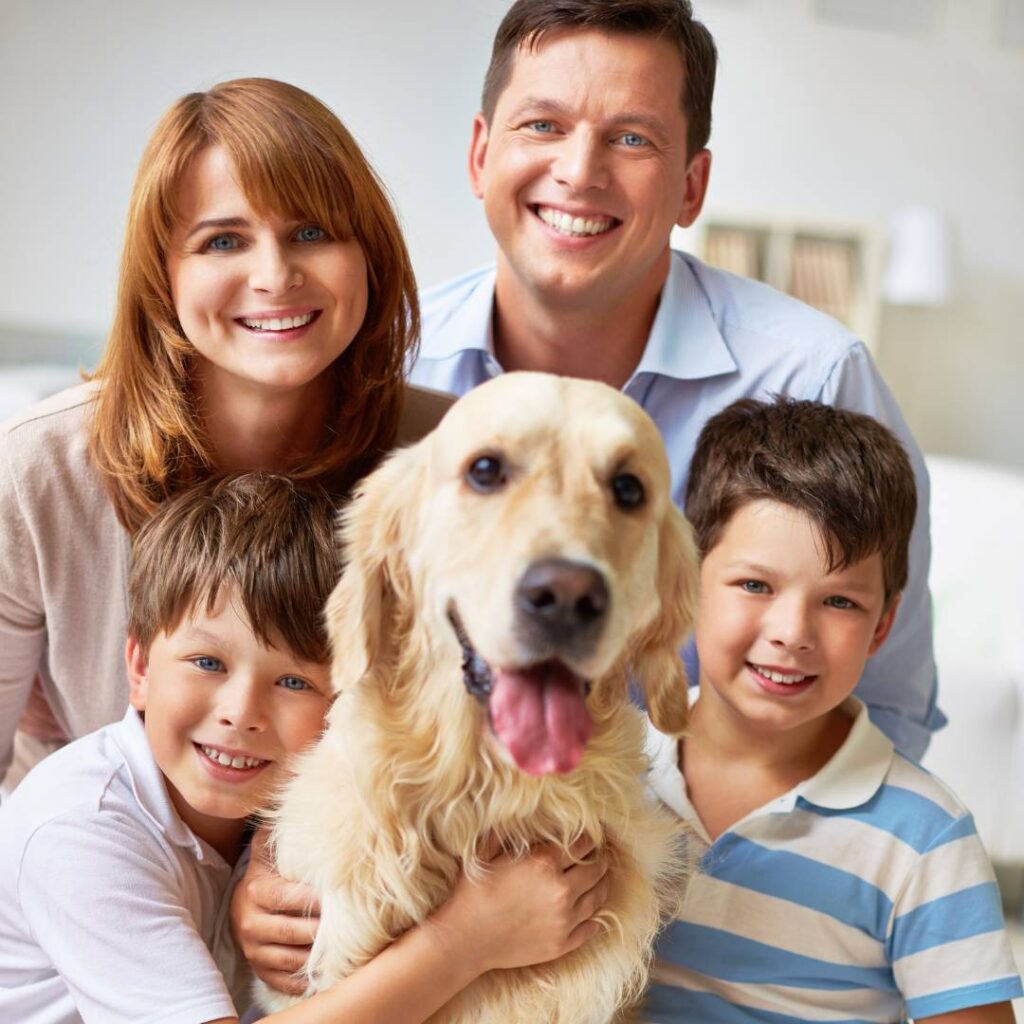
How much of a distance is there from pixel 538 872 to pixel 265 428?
2.59 feet

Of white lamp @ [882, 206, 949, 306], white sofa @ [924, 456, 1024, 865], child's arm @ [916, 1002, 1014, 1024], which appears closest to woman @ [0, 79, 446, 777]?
child's arm @ [916, 1002, 1014, 1024]

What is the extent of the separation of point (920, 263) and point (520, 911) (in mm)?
5311

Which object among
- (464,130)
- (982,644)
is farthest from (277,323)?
(464,130)

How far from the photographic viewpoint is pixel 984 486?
3.65 meters

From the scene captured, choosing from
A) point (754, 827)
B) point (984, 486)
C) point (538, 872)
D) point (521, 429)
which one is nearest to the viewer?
point (521, 429)

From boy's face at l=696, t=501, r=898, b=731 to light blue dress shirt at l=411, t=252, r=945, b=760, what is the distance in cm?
46

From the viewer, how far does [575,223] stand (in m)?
2.07

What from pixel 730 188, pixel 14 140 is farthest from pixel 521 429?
pixel 730 188

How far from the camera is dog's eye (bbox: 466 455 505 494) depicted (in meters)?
1.20

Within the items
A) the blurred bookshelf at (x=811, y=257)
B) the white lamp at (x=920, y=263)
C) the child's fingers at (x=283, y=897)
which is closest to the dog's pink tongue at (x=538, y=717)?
the child's fingers at (x=283, y=897)

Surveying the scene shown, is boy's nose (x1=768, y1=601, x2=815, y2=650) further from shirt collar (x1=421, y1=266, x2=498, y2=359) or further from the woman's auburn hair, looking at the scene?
shirt collar (x1=421, y1=266, x2=498, y2=359)

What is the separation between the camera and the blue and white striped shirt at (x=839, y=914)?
151 centimetres

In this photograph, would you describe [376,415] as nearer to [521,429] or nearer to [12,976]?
[521,429]

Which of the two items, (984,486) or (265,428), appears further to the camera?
(984,486)
